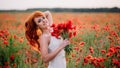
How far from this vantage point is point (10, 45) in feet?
9.36

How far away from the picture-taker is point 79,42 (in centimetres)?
287

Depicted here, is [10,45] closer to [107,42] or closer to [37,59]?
[37,59]

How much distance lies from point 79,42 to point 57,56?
290mm

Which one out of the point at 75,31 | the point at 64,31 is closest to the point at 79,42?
the point at 75,31

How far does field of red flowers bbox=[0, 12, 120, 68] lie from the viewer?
9.27 feet

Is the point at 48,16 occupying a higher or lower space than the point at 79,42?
higher

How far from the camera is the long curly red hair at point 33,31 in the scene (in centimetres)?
268
